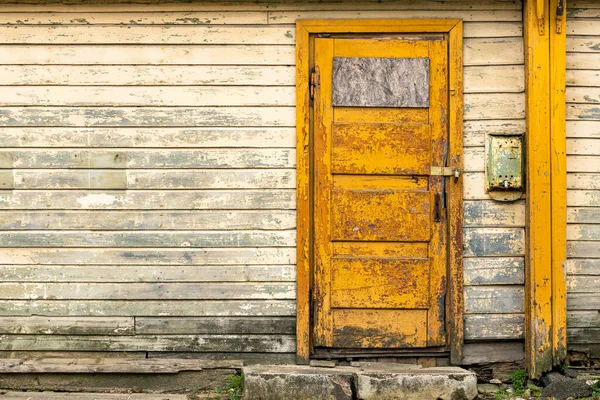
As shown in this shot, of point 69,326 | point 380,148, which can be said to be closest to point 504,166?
point 380,148

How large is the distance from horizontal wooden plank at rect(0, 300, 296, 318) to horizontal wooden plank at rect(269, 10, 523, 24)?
202 centimetres

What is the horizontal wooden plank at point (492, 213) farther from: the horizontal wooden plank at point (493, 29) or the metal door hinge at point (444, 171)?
Result: the horizontal wooden plank at point (493, 29)

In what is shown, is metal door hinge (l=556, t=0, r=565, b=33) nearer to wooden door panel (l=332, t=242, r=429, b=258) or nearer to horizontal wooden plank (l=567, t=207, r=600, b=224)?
horizontal wooden plank (l=567, t=207, r=600, b=224)

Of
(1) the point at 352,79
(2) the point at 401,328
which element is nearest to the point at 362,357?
(2) the point at 401,328

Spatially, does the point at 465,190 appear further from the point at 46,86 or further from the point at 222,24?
the point at 46,86

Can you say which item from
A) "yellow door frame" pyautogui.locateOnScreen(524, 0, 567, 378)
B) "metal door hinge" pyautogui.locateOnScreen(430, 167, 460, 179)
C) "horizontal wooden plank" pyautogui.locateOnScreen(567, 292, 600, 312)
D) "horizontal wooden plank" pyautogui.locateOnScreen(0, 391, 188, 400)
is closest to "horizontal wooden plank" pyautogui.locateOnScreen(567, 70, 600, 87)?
"yellow door frame" pyautogui.locateOnScreen(524, 0, 567, 378)

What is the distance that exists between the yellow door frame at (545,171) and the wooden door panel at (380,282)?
0.77 metres

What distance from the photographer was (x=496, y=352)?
17.7ft

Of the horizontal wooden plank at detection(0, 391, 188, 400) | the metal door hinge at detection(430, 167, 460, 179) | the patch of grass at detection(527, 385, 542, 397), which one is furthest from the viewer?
the metal door hinge at detection(430, 167, 460, 179)

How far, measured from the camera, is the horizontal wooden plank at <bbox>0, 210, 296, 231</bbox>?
17.5 ft

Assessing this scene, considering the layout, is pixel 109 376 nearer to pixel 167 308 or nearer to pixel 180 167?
pixel 167 308

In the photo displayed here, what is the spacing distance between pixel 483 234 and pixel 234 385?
2.06 metres

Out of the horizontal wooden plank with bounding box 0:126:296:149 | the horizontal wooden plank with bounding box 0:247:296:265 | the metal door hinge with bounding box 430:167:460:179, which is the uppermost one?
the horizontal wooden plank with bounding box 0:126:296:149

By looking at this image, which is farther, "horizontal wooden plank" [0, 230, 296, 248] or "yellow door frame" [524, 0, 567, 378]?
"horizontal wooden plank" [0, 230, 296, 248]
